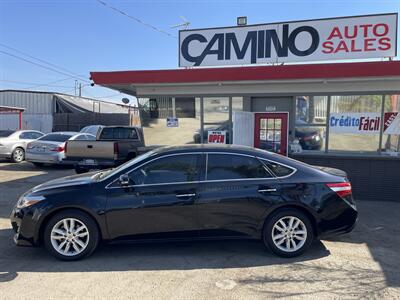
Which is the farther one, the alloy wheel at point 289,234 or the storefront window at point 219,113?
the storefront window at point 219,113

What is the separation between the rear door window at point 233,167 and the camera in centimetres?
501

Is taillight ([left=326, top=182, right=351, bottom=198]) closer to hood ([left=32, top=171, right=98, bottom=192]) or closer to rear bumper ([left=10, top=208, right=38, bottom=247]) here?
hood ([left=32, top=171, right=98, bottom=192])

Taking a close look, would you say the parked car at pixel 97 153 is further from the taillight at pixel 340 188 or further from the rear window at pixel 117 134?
the taillight at pixel 340 188

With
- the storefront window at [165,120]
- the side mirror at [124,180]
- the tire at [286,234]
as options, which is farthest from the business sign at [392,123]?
the side mirror at [124,180]

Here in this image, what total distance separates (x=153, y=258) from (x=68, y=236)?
3.90 ft

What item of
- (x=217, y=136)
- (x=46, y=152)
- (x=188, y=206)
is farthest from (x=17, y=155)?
(x=188, y=206)

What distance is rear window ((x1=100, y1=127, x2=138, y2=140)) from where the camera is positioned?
12.6 meters

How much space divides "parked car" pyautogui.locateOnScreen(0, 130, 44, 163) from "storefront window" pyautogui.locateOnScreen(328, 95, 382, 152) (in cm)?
1336

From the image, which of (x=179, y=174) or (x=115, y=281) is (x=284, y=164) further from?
(x=115, y=281)

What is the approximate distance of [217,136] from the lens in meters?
9.92

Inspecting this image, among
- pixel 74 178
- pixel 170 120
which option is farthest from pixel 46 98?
pixel 74 178

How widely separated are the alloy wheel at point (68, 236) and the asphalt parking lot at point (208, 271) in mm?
182

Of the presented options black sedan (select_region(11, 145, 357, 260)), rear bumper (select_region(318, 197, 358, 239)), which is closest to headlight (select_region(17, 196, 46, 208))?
black sedan (select_region(11, 145, 357, 260))

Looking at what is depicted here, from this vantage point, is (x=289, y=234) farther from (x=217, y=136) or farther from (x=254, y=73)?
(x=217, y=136)
